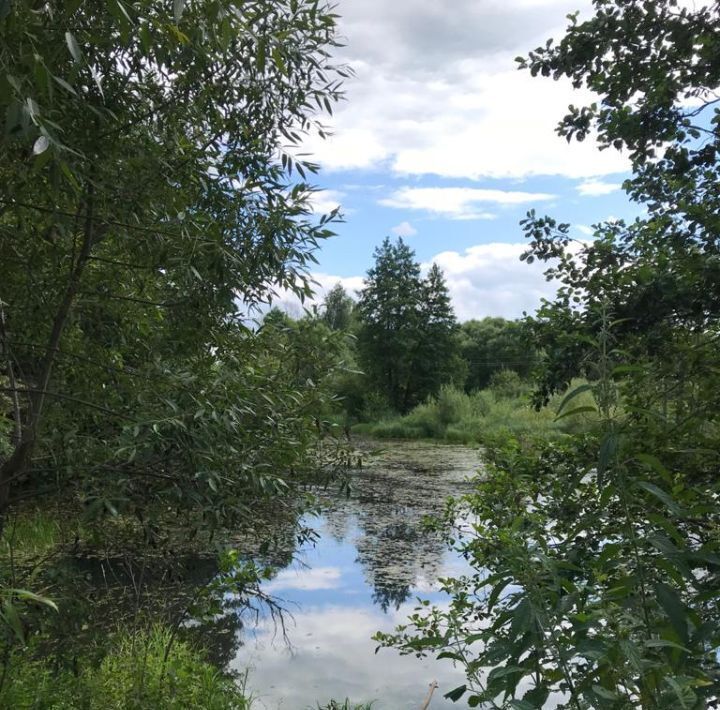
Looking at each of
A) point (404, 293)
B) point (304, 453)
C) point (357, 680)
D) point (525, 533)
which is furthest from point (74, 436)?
point (404, 293)

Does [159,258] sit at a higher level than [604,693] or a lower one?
higher

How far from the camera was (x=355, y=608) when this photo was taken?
5.96 m

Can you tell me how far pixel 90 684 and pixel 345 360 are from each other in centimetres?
188

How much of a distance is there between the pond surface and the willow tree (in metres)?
0.75

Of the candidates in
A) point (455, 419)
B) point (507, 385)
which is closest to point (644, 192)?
point (455, 419)

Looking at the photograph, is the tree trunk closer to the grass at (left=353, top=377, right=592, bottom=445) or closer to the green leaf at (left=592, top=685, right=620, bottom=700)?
the green leaf at (left=592, top=685, right=620, bottom=700)

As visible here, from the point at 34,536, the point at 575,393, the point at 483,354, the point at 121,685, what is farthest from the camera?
the point at 483,354

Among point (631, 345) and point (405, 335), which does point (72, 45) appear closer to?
point (631, 345)

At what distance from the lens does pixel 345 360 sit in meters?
2.58

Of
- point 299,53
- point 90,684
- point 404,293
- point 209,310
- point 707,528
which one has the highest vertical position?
point 404,293

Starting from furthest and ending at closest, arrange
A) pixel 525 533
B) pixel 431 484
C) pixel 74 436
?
pixel 431 484
pixel 74 436
pixel 525 533

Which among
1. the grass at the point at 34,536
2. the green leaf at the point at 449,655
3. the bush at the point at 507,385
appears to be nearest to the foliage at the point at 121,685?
the green leaf at the point at 449,655

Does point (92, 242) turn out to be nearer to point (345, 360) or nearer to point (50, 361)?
point (50, 361)

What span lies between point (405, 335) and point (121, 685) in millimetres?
23930
